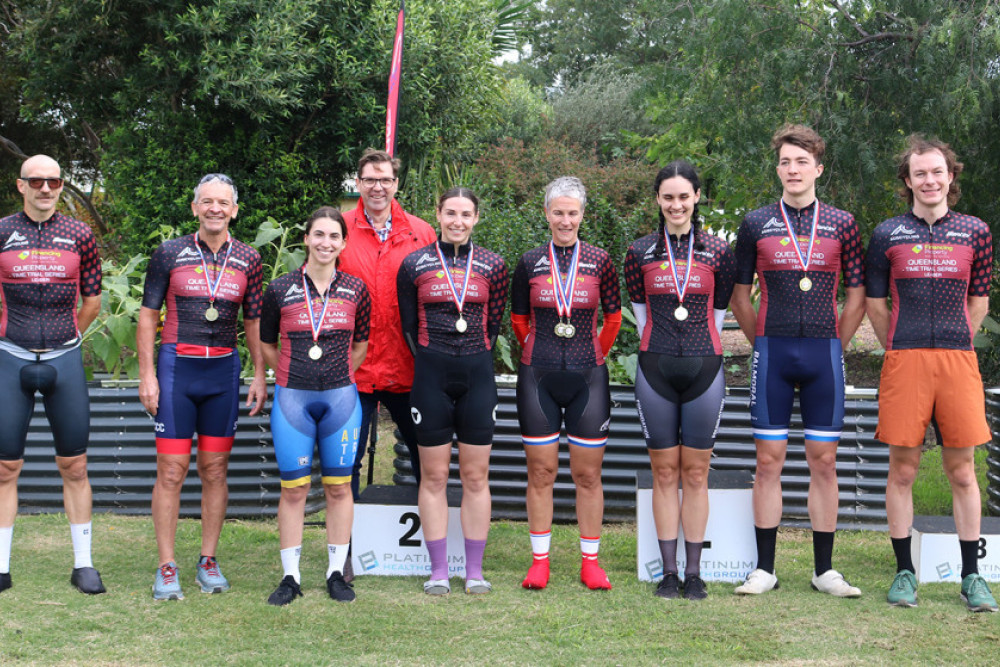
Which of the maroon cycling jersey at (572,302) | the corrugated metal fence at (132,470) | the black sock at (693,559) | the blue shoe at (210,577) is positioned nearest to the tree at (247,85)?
the corrugated metal fence at (132,470)

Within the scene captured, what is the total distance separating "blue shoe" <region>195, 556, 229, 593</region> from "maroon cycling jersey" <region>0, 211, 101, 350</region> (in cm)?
130

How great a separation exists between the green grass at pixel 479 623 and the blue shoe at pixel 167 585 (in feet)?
0.18

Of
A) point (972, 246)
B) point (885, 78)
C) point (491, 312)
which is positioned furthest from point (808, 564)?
point (885, 78)

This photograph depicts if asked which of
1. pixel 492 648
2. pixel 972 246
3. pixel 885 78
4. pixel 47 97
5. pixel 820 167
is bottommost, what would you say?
pixel 492 648

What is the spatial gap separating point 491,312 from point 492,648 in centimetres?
166

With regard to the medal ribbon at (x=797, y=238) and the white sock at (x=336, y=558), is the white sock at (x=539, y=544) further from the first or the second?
the medal ribbon at (x=797, y=238)

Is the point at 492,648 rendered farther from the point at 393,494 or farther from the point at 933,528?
the point at 933,528

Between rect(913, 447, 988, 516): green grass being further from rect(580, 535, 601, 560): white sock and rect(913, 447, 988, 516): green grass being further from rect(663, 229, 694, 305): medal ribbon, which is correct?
rect(663, 229, 694, 305): medal ribbon

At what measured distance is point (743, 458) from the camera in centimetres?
596

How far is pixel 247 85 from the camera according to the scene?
29.3 feet

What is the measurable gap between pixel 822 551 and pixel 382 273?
8.71ft

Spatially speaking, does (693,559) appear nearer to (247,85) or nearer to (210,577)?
(210,577)

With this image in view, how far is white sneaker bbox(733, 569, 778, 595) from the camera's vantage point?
461 cm

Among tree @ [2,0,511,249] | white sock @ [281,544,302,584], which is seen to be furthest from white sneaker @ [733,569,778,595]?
tree @ [2,0,511,249]
